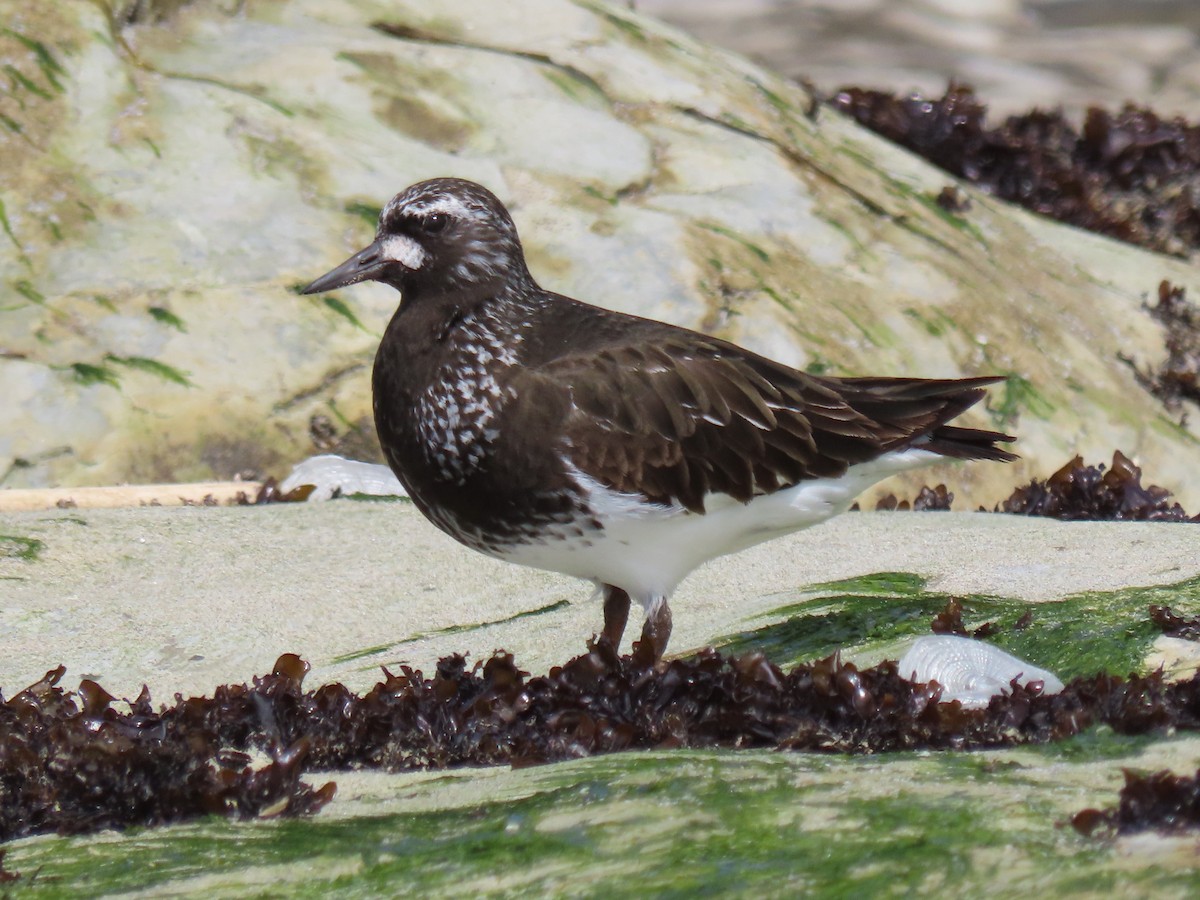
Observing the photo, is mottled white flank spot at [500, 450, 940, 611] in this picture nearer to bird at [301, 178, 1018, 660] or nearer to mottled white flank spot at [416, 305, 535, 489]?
bird at [301, 178, 1018, 660]

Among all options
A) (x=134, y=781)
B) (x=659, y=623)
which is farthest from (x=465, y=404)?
(x=134, y=781)

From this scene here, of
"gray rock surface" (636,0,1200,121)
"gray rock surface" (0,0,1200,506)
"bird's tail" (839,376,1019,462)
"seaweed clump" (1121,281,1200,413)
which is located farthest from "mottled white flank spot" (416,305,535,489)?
"gray rock surface" (636,0,1200,121)

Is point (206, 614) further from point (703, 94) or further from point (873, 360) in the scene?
point (703, 94)

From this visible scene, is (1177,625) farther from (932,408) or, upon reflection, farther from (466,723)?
(466,723)

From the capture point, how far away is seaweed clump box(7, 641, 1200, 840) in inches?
147

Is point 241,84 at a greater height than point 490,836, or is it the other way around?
point 241,84

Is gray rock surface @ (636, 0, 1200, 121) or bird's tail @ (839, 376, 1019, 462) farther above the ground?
→ gray rock surface @ (636, 0, 1200, 121)

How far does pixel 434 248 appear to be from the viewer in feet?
16.8

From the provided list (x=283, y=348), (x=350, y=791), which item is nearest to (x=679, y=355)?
(x=350, y=791)

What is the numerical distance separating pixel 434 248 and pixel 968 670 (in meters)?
2.13

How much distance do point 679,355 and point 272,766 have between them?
195 centimetres

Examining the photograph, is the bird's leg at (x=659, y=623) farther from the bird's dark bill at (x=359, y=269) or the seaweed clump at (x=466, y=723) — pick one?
the bird's dark bill at (x=359, y=269)

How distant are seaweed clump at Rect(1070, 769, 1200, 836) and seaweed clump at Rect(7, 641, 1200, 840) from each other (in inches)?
27.9

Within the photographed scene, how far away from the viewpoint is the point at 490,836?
329 centimetres
